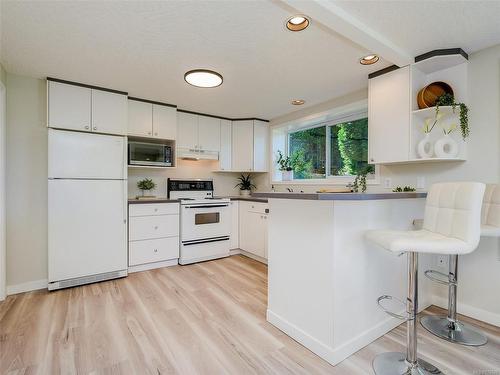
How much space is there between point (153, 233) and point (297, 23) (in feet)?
9.34

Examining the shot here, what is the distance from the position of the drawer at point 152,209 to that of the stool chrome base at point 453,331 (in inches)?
117

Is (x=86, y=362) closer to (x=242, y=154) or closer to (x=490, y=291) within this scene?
(x=490, y=291)

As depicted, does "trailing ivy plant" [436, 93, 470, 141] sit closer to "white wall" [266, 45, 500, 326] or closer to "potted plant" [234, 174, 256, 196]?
"white wall" [266, 45, 500, 326]

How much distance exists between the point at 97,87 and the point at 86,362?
8.90 ft

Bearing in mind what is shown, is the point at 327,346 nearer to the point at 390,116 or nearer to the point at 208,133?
the point at 390,116

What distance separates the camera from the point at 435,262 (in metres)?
2.38

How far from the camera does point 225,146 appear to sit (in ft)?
14.1

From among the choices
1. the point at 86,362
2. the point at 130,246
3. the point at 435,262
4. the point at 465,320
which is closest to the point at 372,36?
the point at 435,262

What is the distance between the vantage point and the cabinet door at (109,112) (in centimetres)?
290

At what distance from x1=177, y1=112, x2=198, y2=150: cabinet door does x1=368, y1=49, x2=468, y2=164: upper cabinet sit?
2.59 meters

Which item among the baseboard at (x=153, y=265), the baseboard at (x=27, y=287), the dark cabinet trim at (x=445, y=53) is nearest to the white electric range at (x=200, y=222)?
the baseboard at (x=153, y=265)

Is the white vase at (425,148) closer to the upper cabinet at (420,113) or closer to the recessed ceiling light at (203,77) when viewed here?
the upper cabinet at (420,113)

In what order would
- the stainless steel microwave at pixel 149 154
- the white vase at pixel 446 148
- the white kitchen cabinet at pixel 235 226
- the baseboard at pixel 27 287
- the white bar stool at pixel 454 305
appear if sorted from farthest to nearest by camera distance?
the white kitchen cabinet at pixel 235 226 → the stainless steel microwave at pixel 149 154 → the baseboard at pixel 27 287 → the white vase at pixel 446 148 → the white bar stool at pixel 454 305

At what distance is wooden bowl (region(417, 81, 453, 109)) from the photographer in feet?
7.42
